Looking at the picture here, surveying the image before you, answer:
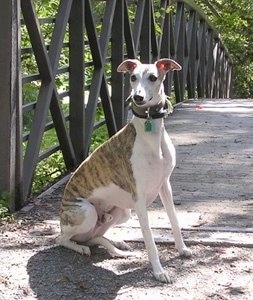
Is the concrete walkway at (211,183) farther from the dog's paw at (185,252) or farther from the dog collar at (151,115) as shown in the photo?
the dog collar at (151,115)

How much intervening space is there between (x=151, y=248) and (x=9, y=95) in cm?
159

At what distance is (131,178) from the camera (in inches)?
149

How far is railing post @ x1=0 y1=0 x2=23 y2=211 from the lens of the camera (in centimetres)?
458

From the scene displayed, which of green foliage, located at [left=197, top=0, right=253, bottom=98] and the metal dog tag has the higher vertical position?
the metal dog tag

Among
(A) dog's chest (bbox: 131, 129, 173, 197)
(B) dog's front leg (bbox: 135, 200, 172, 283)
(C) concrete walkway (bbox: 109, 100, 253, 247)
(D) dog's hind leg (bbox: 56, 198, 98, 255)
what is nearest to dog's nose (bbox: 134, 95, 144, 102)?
(A) dog's chest (bbox: 131, 129, 173, 197)

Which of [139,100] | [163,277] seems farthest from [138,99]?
[163,277]

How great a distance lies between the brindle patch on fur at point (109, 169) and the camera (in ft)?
12.5

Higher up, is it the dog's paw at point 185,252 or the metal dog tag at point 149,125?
the metal dog tag at point 149,125

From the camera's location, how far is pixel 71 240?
4.08 m

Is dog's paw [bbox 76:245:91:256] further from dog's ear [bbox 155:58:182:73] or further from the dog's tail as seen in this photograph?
dog's ear [bbox 155:58:182:73]

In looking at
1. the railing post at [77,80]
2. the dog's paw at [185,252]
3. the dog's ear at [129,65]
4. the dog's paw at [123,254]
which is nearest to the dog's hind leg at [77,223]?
the dog's paw at [123,254]

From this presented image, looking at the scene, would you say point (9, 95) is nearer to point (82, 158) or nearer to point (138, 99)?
point (138, 99)

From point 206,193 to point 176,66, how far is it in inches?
76.2

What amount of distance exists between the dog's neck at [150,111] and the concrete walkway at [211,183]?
2.94 feet
